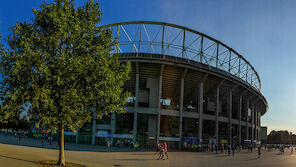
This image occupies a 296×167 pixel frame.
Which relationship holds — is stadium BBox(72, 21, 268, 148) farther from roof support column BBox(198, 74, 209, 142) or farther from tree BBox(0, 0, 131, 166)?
tree BBox(0, 0, 131, 166)

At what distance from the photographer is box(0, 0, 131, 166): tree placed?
39.7ft

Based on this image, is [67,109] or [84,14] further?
[84,14]

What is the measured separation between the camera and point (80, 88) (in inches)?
530

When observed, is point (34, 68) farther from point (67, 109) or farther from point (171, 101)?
point (171, 101)

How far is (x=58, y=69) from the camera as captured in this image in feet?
40.0

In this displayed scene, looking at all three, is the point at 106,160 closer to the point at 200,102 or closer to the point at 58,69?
the point at 58,69

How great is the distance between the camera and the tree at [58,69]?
1209 cm

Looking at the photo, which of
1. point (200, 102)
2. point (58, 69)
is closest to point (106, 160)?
point (58, 69)

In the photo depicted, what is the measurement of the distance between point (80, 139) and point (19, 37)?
1438 inches

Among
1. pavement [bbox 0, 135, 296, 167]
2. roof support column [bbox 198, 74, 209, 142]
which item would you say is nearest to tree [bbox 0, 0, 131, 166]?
pavement [bbox 0, 135, 296, 167]

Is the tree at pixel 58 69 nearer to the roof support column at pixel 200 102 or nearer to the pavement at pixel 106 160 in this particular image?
the pavement at pixel 106 160

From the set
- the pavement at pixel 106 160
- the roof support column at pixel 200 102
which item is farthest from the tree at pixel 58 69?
the roof support column at pixel 200 102

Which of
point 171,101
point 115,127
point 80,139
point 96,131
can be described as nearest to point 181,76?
point 171,101

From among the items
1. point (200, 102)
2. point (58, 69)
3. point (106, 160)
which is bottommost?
point (106, 160)
